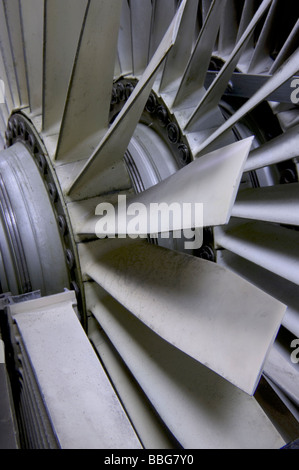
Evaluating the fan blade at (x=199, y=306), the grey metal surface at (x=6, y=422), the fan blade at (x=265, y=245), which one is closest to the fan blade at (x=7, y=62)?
the fan blade at (x=199, y=306)

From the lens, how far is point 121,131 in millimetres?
1002

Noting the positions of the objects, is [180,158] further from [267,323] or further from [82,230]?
[267,323]

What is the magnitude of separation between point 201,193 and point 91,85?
1.91 ft

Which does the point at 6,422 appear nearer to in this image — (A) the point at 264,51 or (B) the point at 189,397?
(B) the point at 189,397

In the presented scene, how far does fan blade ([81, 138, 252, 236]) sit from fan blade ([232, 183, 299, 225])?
28 cm

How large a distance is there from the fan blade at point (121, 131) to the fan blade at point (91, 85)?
0.10 metres

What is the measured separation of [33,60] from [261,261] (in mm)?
928

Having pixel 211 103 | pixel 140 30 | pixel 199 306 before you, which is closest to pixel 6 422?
pixel 199 306

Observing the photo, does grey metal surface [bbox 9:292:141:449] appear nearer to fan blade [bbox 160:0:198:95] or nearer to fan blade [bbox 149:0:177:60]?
fan blade [bbox 160:0:198:95]

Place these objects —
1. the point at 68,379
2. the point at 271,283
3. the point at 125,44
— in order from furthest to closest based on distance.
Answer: the point at 125,44 < the point at 271,283 < the point at 68,379

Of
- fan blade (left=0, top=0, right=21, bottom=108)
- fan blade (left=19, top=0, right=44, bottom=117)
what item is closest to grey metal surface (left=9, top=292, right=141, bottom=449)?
fan blade (left=19, top=0, right=44, bottom=117)

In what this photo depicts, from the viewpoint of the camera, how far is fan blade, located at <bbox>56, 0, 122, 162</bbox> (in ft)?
3.29

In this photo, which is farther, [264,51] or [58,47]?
[264,51]
